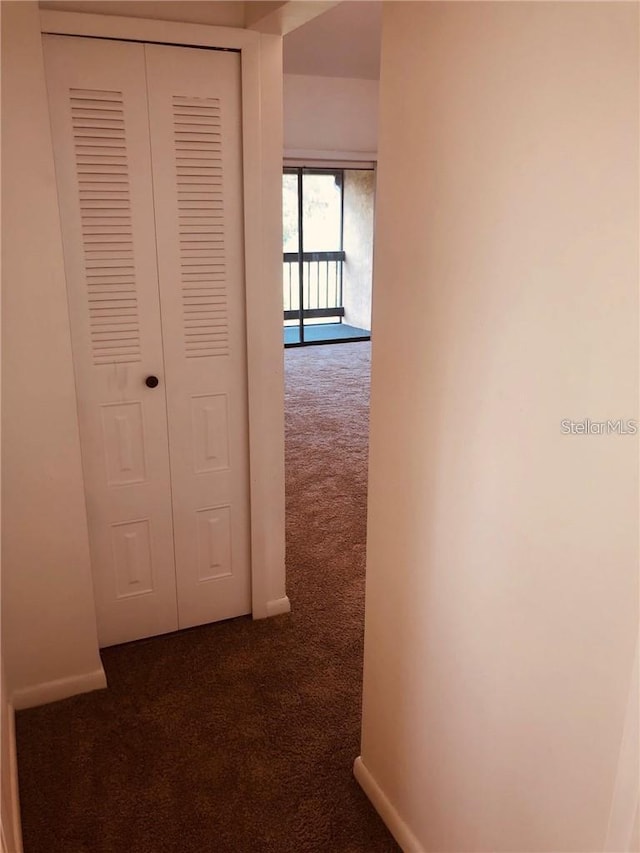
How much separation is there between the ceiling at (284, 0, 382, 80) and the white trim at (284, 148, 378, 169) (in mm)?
680

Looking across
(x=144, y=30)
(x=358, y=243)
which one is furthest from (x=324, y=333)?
(x=144, y=30)

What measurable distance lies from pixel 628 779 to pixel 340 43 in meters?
5.35

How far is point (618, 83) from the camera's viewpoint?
3.06 ft

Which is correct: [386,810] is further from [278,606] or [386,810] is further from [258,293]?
[258,293]

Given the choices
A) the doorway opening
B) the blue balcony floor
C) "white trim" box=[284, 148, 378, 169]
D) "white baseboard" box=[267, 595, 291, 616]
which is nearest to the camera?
"white baseboard" box=[267, 595, 291, 616]

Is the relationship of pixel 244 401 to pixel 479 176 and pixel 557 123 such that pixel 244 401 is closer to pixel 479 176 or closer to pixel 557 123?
pixel 479 176

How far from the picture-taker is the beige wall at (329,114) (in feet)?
21.1

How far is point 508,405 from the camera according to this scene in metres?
1.21

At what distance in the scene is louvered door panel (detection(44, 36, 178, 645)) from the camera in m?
2.03

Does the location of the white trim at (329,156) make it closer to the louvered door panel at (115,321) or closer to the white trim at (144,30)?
the white trim at (144,30)

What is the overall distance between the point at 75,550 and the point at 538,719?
155 centimetres

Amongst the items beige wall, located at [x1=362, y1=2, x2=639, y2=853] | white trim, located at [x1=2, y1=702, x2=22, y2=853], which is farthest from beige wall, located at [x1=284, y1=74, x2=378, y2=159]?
white trim, located at [x1=2, y1=702, x2=22, y2=853]

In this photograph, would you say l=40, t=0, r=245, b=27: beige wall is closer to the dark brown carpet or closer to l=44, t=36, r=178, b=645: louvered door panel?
l=44, t=36, r=178, b=645: louvered door panel

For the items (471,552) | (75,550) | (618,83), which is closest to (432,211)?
(618,83)
